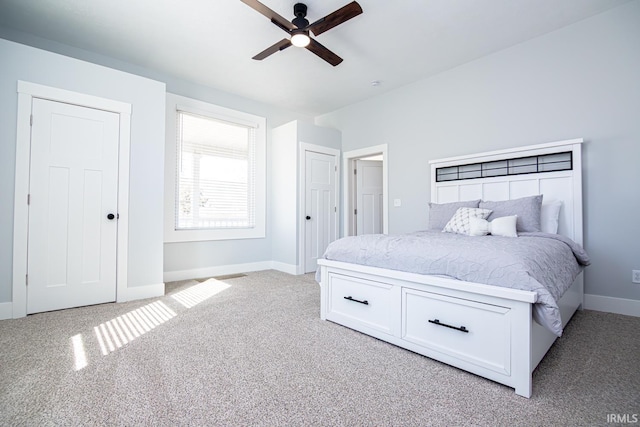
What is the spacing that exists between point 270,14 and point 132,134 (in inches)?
76.0

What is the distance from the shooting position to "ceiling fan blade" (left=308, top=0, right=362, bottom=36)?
2375 millimetres

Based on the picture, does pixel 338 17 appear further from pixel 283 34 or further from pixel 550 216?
pixel 550 216

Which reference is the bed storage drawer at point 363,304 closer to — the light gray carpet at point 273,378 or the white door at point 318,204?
the light gray carpet at point 273,378

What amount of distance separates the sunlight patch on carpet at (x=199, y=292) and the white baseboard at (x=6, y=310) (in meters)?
1.29

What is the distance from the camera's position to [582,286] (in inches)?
115

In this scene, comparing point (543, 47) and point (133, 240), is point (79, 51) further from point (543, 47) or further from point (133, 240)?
point (543, 47)

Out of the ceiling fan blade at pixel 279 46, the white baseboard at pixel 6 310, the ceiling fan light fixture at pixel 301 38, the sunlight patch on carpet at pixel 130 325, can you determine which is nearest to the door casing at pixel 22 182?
the white baseboard at pixel 6 310

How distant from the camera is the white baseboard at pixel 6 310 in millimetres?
2609

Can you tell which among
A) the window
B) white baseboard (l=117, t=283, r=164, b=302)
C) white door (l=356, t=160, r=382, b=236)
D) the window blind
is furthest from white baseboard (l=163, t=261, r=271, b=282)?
white door (l=356, t=160, r=382, b=236)

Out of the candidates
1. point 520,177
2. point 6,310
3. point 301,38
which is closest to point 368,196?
point 520,177

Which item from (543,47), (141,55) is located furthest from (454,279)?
(141,55)

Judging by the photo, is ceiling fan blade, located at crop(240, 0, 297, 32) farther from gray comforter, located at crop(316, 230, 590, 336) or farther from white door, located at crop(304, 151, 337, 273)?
white door, located at crop(304, 151, 337, 273)

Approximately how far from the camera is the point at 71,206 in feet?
9.51

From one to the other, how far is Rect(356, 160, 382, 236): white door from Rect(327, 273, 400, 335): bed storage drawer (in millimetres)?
3031
